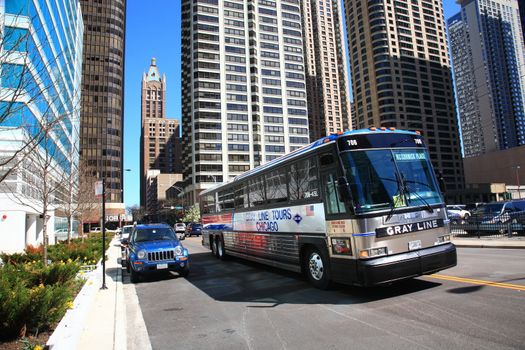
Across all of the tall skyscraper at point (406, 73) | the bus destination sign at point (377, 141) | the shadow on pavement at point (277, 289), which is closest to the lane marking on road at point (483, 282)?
the shadow on pavement at point (277, 289)

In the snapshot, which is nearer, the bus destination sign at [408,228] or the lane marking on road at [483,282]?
the bus destination sign at [408,228]

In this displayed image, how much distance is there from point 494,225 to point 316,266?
15.9 m

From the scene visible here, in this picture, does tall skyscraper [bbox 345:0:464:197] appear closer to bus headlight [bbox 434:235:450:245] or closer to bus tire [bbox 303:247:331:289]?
bus tire [bbox 303:247:331:289]

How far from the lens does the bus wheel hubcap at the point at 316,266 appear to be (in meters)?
8.65

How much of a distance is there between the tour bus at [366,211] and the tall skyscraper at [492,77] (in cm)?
17325

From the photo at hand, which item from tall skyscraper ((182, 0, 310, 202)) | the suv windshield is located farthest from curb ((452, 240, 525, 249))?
tall skyscraper ((182, 0, 310, 202))

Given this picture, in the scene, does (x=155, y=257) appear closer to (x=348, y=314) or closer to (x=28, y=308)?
(x=28, y=308)

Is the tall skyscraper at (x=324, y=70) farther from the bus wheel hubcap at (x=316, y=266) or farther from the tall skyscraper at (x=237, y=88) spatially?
the bus wheel hubcap at (x=316, y=266)

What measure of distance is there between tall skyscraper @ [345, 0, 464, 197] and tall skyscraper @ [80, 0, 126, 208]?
8838 cm

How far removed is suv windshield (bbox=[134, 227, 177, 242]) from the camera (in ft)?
43.0

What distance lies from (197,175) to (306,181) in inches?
3802

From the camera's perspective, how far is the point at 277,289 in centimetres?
926

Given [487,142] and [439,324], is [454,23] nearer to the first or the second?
[487,142]

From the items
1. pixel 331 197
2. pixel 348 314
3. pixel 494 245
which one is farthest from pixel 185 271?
pixel 494 245
